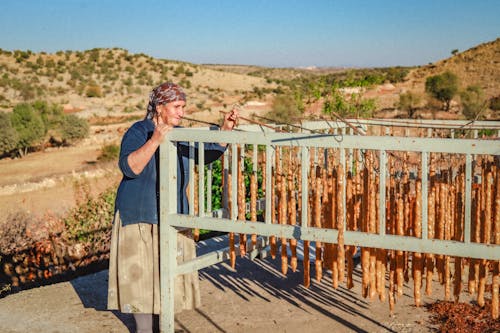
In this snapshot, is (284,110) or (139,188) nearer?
(139,188)

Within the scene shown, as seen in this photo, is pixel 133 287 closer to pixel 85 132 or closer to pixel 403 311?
pixel 403 311

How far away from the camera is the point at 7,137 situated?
2592 centimetres

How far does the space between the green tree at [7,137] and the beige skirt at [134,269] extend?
23.2m

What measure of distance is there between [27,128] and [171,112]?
24.5 meters

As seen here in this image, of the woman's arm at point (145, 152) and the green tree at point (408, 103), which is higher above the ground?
the woman's arm at point (145, 152)

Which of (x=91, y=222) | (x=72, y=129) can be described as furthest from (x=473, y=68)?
(x=91, y=222)

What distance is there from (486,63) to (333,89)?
145ft

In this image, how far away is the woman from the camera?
14.7 ft

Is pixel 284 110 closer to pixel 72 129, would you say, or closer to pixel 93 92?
pixel 72 129

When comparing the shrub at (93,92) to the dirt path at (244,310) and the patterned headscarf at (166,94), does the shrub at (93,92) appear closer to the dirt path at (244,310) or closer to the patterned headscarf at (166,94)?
the dirt path at (244,310)

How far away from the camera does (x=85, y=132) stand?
2994 centimetres

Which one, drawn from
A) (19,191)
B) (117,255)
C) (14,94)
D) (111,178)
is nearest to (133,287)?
(117,255)

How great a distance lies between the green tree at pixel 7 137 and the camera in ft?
84.8

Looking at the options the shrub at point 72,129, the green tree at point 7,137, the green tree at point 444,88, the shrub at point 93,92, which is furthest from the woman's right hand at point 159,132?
the shrub at point 93,92
